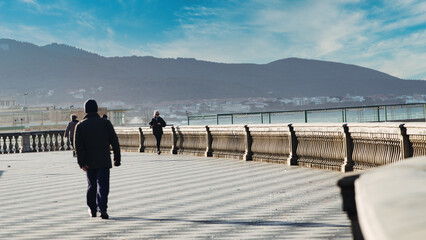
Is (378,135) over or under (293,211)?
over

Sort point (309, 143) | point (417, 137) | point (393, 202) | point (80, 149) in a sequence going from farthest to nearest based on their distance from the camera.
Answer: point (309, 143) → point (417, 137) → point (80, 149) → point (393, 202)

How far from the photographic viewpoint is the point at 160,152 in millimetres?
26531

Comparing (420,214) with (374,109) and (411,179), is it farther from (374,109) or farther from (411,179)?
(374,109)

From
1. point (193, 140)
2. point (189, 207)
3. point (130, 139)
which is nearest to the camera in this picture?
point (189, 207)

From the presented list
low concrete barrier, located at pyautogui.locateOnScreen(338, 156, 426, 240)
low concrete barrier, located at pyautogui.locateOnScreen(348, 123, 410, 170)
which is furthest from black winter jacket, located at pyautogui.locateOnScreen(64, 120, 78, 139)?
low concrete barrier, located at pyautogui.locateOnScreen(338, 156, 426, 240)

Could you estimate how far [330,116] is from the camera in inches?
1223

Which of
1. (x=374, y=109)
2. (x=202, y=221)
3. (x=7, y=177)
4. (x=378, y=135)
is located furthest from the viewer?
(x=374, y=109)

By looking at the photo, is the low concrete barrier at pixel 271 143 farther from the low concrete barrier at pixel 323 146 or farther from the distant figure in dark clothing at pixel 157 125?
the distant figure in dark clothing at pixel 157 125

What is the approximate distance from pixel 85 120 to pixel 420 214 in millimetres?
8127

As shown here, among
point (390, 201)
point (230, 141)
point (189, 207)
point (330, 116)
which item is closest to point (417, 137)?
point (189, 207)

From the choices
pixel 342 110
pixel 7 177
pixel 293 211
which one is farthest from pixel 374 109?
pixel 293 211

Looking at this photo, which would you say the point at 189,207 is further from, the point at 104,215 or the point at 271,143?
the point at 271,143

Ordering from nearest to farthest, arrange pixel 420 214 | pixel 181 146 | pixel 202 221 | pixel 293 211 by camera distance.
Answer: pixel 420 214 → pixel 202 221 → pixel 293 211 → pixel 181 146

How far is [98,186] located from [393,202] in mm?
8058
